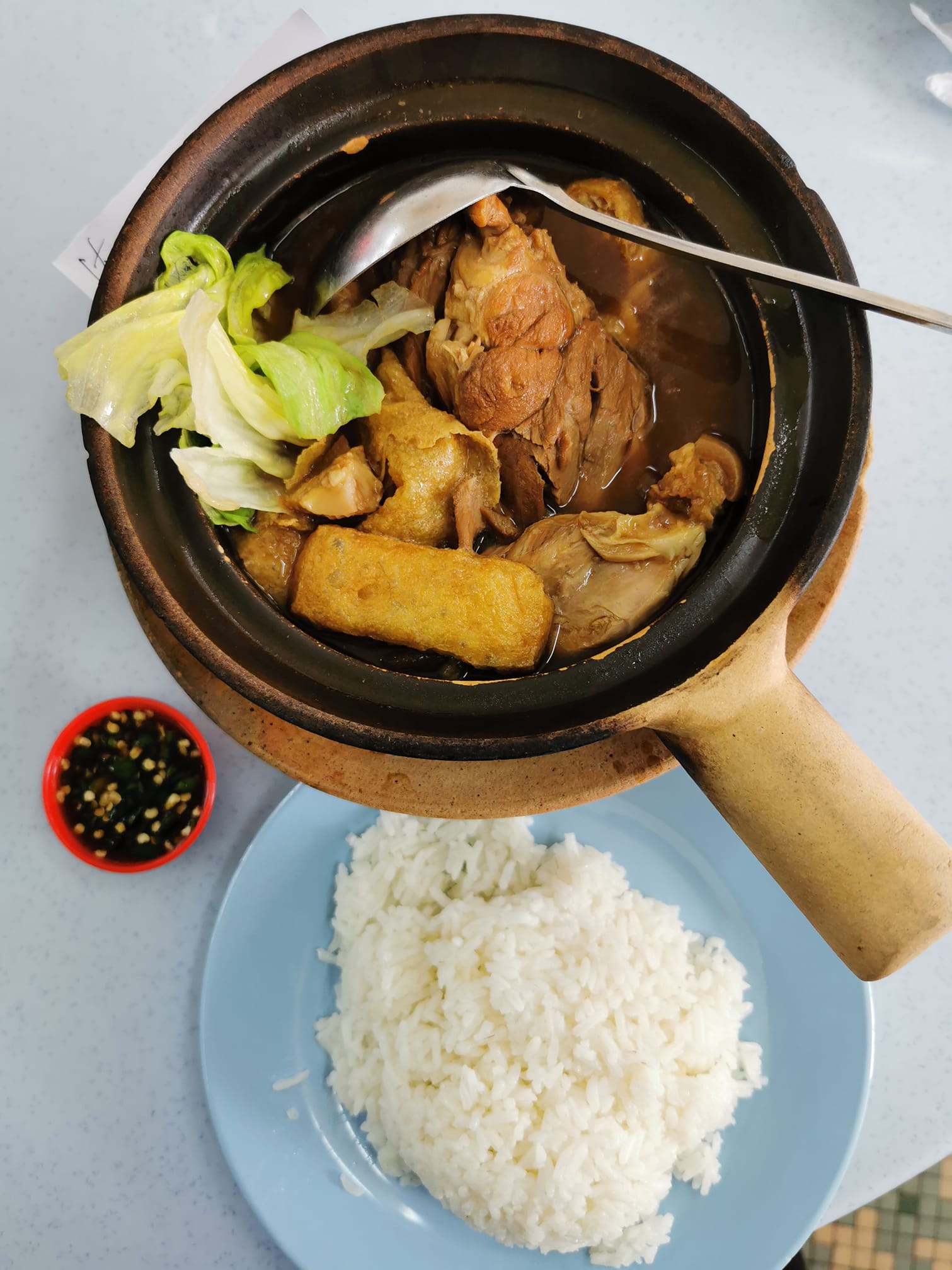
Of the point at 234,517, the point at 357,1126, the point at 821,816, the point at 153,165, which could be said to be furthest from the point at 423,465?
the point at 357,1126

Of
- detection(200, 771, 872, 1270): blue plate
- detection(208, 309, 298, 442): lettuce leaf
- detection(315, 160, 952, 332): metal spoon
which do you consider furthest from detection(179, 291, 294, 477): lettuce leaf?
detection(200, 771, 872, 1270): blue plate

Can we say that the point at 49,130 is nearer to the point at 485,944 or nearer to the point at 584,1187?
the point at 485,944

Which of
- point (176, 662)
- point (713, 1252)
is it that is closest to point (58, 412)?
point (176, 662)

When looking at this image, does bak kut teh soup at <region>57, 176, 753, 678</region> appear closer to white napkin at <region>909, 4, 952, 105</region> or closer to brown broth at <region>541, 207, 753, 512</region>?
brown broth at <region>541, 207, 753, 512</region>

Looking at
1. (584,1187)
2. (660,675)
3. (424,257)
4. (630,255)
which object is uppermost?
(630,255)

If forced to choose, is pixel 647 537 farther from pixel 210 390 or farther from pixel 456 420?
pixel 210 390
